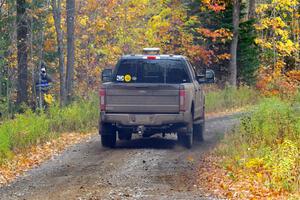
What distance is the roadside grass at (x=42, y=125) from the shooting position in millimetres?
16156

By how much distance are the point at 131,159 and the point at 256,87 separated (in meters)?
21.2

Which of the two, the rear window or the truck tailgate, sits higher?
the rear window

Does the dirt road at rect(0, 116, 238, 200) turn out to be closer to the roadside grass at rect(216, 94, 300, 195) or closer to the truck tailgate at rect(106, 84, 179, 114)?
the roadside grass at rect(216, 94, 300, 195)

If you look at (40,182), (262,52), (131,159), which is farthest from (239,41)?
(40,182)

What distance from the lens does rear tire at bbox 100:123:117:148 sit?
17109mm

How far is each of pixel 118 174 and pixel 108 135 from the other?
4117mm

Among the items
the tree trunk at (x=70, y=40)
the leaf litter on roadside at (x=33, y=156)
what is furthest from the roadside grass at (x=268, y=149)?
the tree trunk at (x=70, y=40)

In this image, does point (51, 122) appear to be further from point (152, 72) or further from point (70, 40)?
point (70, 40)

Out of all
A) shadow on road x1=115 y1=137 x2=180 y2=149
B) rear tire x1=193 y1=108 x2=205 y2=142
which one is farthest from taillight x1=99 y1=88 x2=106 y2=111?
rear tire x1=193 y1=108 x2=205 y2=142

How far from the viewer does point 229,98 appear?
1204 inches

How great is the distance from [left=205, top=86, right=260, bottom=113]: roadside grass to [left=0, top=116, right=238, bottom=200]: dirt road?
1046cm

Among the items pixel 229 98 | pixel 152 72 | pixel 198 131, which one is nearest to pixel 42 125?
pixel 152 72

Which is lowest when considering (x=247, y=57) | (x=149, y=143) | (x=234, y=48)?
(x=149, y=143)

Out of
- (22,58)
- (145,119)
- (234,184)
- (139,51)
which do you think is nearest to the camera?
(234,184)
